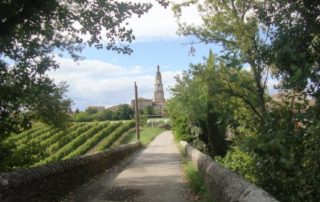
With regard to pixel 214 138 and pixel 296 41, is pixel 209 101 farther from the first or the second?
pixel 296 41

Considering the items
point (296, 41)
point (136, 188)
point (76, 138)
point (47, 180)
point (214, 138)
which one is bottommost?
point (136, 188)

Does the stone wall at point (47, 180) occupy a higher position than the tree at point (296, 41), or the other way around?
the tree at point (296, 41)

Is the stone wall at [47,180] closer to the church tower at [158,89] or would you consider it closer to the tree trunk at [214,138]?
the tree trunk at [214,138]

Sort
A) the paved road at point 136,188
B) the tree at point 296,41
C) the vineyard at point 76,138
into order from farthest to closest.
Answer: the vineyard at point 76,138, the paved road at point 136,188, the tree at point 296,41

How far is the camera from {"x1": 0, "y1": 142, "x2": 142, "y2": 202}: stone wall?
8.88m

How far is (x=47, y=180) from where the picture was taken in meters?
11.0

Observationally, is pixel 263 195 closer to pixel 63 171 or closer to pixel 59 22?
pixel 63 171

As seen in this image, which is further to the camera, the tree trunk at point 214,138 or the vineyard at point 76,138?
the vineyard at point 76,138

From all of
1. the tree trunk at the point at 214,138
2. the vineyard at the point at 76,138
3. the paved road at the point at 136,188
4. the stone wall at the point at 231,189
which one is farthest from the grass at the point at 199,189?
the vineyard at the point at 76,138

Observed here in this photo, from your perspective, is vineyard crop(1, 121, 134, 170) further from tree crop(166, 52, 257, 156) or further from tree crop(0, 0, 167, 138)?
tree crop(0, 0, 167, 138)

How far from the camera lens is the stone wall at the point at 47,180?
888 cm

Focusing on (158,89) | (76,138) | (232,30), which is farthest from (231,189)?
(158,89)

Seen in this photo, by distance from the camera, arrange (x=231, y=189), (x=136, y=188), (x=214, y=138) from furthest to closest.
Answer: (x=214, y=138), (x=136, y=188), (x=231, y=189)

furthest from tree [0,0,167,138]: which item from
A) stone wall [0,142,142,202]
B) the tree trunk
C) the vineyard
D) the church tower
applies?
the church tower
